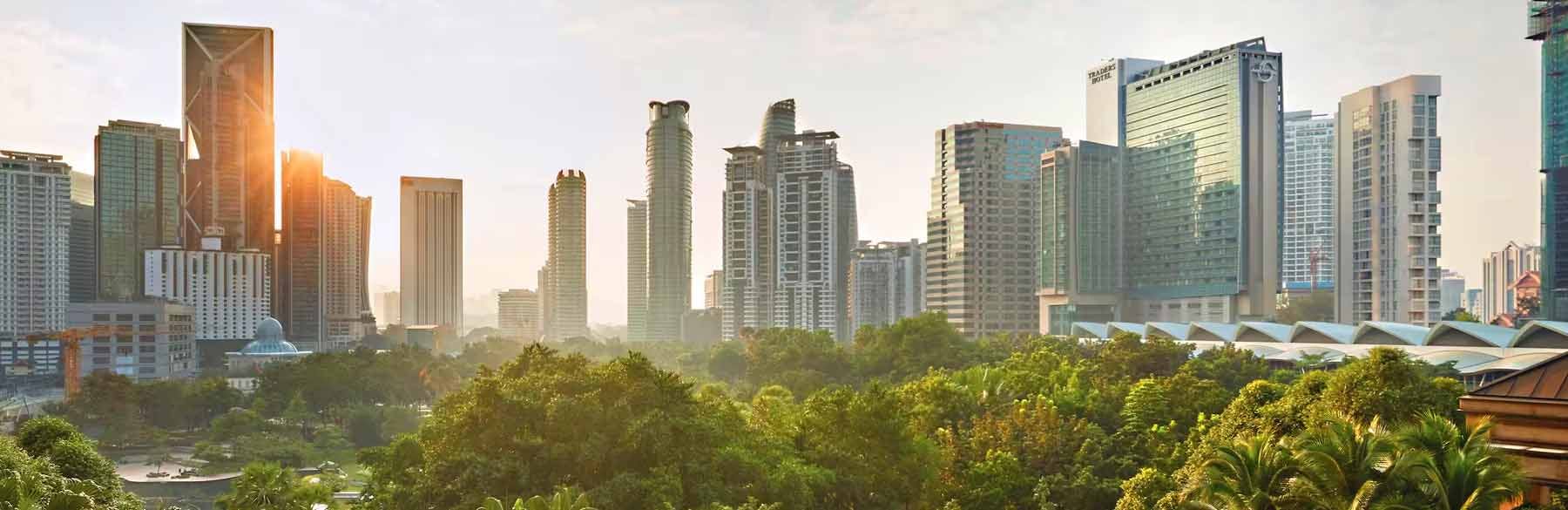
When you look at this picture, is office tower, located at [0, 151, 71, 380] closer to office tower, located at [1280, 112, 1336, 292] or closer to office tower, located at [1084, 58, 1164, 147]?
office tower, located at [1084, 58, 1164, 147]

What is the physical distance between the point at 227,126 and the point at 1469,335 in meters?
111

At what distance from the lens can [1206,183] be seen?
70.6m

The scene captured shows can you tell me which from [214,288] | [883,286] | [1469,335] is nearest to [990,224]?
[883,286]

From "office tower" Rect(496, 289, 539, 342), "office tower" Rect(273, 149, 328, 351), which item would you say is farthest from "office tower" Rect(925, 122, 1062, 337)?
"office tower" Rect(496, 289, 539, 342)

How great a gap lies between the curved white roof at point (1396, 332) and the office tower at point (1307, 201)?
6249 cm

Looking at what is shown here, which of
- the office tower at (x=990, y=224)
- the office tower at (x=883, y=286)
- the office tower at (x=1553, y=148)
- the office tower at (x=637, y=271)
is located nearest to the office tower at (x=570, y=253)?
the office tower at (x=637, y=271)

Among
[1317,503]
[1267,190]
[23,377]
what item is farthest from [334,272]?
[1317,503]

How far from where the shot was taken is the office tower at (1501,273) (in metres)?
120

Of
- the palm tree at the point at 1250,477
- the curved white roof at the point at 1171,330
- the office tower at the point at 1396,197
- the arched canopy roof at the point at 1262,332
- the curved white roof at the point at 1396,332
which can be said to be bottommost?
the curved white roof at the point at 1171,330

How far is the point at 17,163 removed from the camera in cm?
8600

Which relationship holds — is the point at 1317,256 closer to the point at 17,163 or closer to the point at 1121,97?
the point at 1121,97

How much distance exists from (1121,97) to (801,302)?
4115 centimetres

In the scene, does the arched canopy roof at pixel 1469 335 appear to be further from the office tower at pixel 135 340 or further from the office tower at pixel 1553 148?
the office tower at pixel 135 340

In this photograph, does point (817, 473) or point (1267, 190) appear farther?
point (1267, 190)
